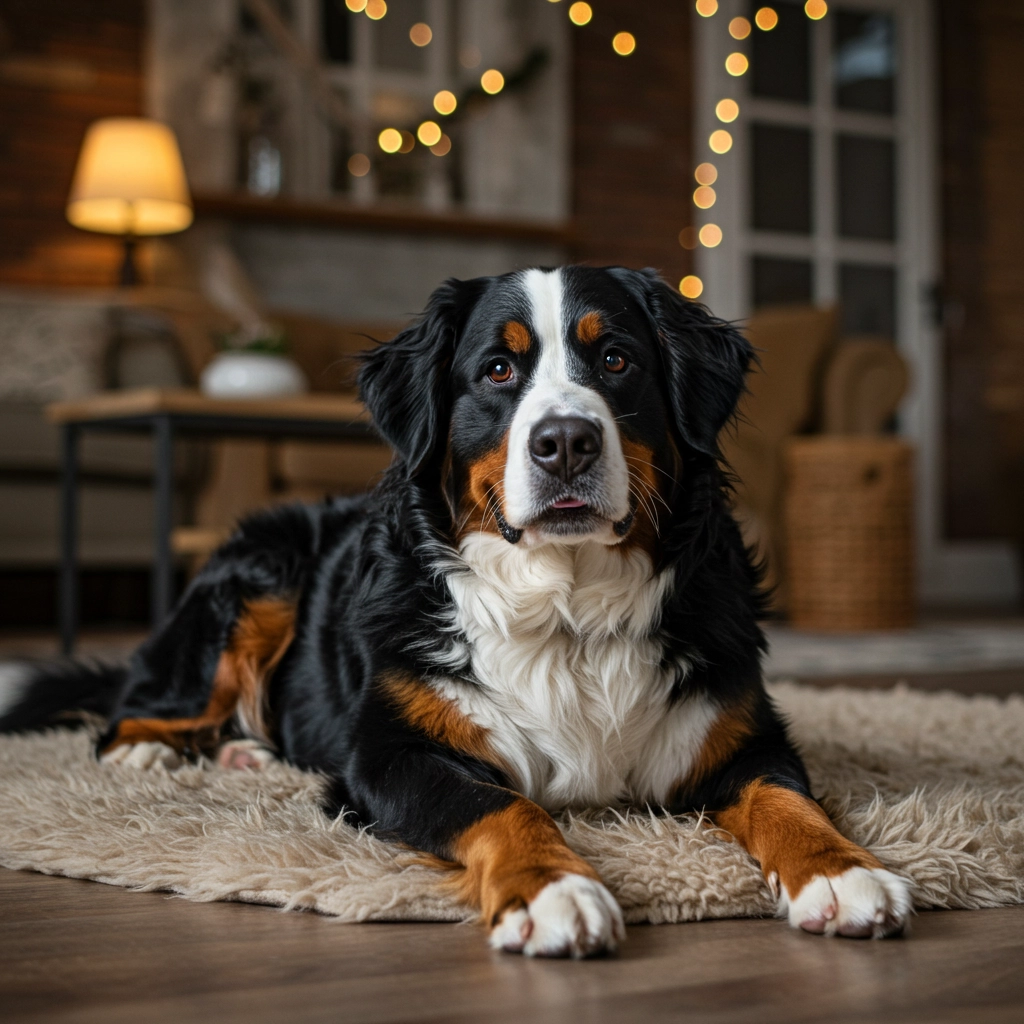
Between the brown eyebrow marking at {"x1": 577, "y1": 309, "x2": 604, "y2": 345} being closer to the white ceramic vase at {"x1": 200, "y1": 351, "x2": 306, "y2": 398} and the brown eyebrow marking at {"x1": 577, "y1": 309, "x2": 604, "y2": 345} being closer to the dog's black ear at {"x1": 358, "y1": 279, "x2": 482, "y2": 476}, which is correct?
the dog's black ear at {"x1": 358, "y1": 279, "x2": 482, "y2": 476}

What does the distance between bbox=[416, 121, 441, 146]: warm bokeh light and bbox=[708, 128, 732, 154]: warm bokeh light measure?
167cm

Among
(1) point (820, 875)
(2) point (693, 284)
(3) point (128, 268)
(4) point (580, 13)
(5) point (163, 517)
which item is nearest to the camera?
(1) point (820, 875)

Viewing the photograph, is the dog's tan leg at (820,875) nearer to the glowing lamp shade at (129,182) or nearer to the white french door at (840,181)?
the glowing lamp shade at (129,182)

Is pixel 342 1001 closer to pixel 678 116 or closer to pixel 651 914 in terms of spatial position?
pixel 651 914

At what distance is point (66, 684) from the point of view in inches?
101

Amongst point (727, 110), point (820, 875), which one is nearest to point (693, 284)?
point (727, 110)

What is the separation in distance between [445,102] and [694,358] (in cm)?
557

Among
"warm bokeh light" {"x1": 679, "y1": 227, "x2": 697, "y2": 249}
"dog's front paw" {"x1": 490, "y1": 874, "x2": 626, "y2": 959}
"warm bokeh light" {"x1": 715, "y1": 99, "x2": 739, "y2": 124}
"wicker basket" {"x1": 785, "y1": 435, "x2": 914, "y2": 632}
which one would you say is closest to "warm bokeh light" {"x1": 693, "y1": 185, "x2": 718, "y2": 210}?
"warm bokeh light" {"x1": 679, "y1": 227, "x2": 697, "y2": 249}

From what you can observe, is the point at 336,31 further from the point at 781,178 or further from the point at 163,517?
the point at 163,517

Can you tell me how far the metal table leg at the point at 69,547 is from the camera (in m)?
4.01

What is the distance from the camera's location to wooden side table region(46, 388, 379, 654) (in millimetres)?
3588

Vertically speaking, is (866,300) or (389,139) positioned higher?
(389,139)

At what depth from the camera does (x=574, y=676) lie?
5.45 feet

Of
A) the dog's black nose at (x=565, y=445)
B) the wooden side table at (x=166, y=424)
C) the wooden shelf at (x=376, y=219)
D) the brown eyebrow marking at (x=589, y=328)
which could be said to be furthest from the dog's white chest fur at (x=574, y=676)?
the wooden shelf at (x=376, y=219)
